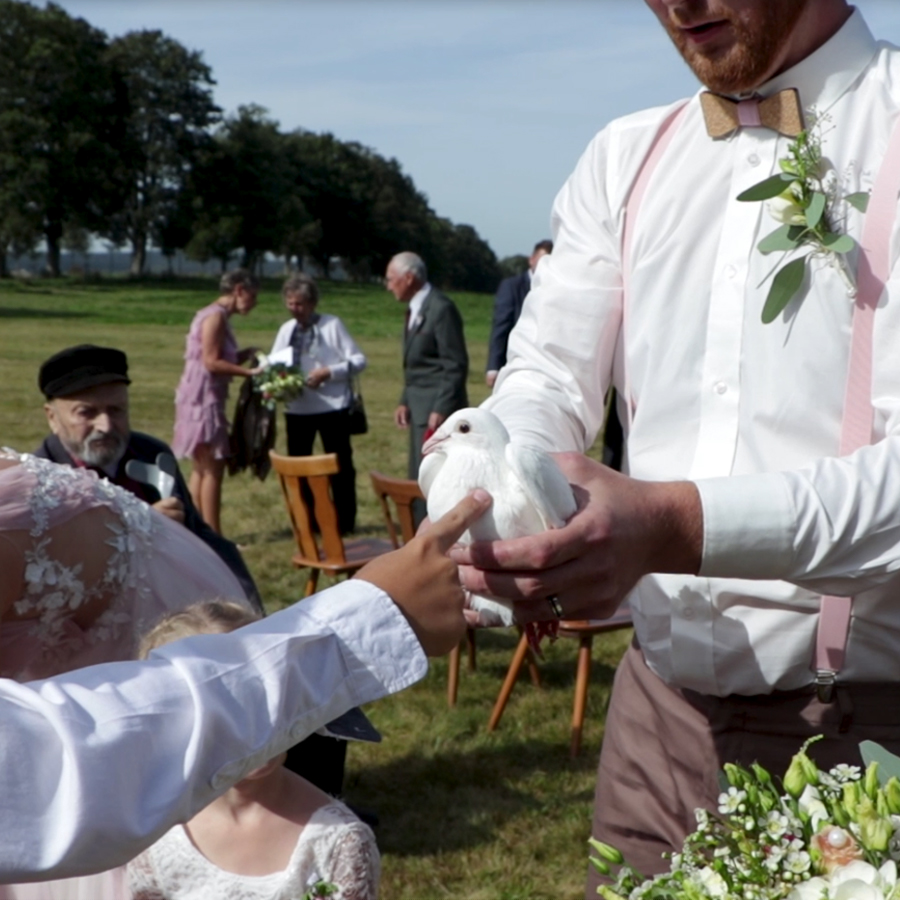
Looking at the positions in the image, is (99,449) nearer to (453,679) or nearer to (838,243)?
(453,679)

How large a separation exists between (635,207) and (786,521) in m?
0.70

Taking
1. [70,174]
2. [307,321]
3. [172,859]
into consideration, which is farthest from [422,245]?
[172,859]

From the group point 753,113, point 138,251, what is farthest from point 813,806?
point 138,251

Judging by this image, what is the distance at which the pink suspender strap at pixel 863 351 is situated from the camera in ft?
6.09

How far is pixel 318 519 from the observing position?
6.68 m

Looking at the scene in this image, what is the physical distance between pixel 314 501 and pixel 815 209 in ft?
16.3

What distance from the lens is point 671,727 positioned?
→ 7.09 ft

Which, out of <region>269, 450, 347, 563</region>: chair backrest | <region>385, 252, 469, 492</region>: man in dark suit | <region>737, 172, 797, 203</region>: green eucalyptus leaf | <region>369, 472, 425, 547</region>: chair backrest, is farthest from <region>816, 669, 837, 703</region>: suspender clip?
<region>385, 252, 469, 492</region>: man in dark suit

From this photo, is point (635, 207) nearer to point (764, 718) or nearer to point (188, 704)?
point (764, 718)

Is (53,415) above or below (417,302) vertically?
below

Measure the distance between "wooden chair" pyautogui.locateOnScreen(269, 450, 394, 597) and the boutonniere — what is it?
458 centimetres

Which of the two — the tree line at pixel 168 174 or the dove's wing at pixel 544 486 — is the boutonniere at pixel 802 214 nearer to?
the dove's wing at pixel 544 486

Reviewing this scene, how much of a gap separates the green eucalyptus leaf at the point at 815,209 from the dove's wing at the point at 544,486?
60cm

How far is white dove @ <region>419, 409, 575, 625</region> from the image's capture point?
1693mm
